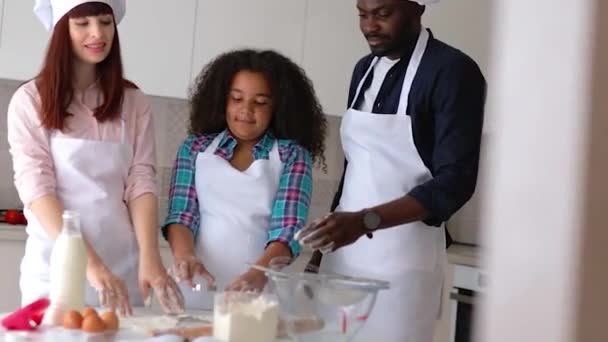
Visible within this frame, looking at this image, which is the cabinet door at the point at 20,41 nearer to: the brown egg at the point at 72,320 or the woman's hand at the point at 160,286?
the woman's hand at the point at 160,286

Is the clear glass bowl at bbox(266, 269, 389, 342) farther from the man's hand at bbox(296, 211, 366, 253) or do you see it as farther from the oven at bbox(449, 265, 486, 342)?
the oven at bbox(449, 265, 486, 342)

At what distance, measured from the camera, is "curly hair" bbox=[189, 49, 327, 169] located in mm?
1804

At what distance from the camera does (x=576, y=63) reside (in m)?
0.24

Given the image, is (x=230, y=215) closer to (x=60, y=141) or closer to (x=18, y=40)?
(x=60, y=141)

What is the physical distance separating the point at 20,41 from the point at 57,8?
1.07 metres

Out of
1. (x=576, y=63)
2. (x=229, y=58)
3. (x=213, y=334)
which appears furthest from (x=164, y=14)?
(x=576, y=63)

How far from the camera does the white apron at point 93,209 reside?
64.1 inches

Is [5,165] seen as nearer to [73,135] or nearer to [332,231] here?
[73,135]

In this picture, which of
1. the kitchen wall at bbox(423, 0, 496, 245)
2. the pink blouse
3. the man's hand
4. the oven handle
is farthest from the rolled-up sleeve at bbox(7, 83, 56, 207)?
the kitchen wall at bbox(423, 0, 496, 245)

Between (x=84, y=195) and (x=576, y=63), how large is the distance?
150cm

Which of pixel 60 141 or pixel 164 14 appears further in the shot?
pixel 164 14

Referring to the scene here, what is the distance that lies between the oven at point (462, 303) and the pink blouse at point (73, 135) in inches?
56.1

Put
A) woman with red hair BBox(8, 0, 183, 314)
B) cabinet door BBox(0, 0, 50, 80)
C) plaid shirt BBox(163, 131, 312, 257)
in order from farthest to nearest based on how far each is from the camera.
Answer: cabinet door BBox(0, 0, 50, 80)
plaid shirt BBox(163, 131, 312, 257)
woman with red hair BBox(8, 0, 183, 314)

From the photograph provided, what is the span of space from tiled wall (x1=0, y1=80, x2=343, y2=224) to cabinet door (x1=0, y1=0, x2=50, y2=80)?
0.22 m
